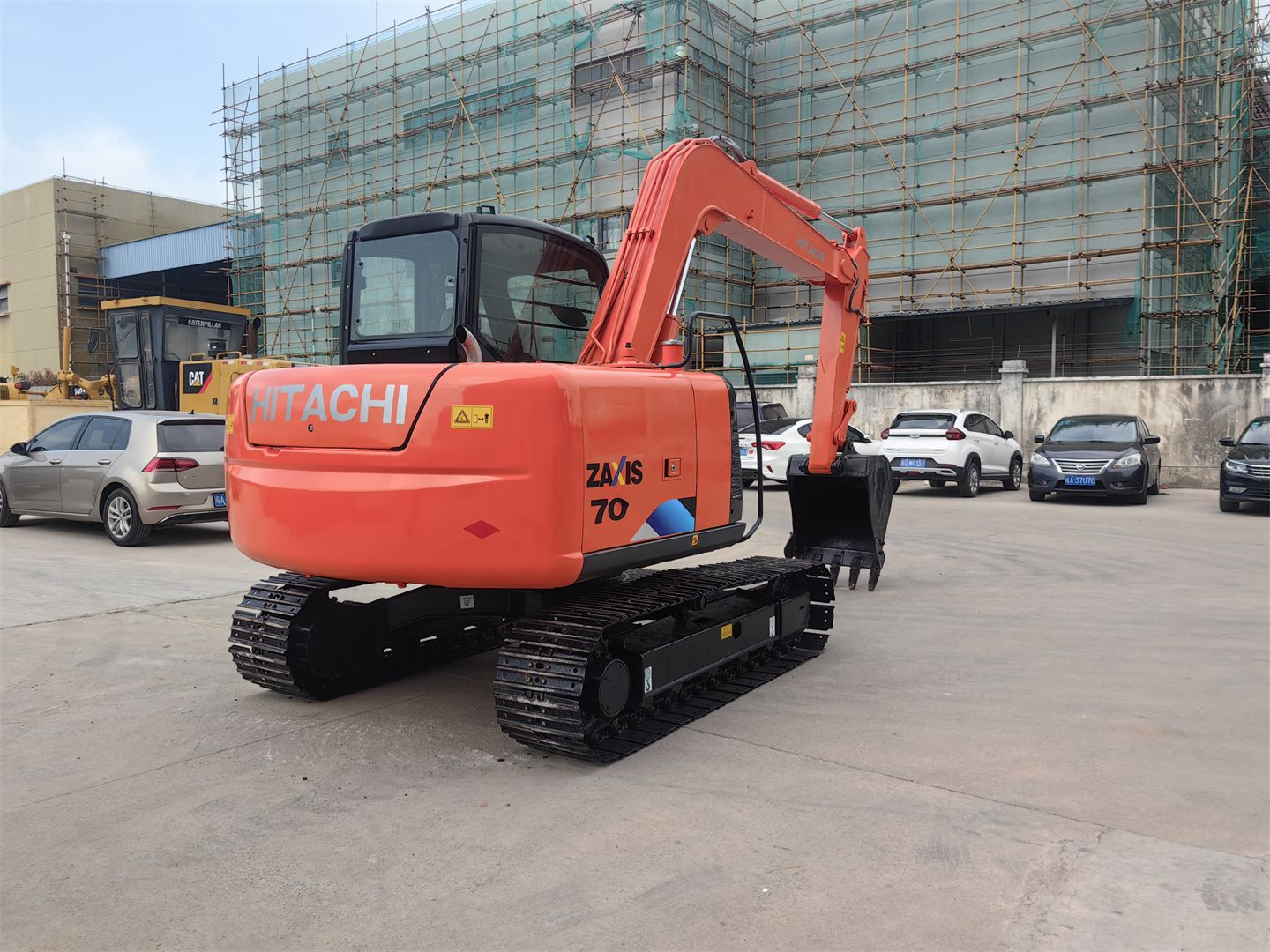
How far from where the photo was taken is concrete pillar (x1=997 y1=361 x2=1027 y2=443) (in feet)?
69.6

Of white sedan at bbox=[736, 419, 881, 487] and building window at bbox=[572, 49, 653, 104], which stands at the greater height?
building window at bbox=[572, 49, 653, 104]

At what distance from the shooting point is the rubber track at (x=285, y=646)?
205 inches

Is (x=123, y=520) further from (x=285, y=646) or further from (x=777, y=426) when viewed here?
(x=777, y=426)

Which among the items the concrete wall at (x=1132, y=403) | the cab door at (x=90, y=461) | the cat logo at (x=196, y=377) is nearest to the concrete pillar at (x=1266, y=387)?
the concrete wall at (x=1132, y=403)

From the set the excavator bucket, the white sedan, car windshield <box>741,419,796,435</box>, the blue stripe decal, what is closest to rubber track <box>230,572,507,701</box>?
the blue stripe decal

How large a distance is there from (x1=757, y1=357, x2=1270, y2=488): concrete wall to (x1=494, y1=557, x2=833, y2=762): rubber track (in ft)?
56.1

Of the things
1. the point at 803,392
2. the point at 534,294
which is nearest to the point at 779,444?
the point at 803,392

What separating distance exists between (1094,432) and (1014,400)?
4.35 meters

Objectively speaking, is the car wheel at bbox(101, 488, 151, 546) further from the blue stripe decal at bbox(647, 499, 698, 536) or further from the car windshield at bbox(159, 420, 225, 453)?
the blue stripe decal at bbox(647, 499, 698, 536)

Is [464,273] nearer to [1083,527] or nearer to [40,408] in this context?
[1083,527]

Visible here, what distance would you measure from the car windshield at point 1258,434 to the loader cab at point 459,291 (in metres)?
13.5

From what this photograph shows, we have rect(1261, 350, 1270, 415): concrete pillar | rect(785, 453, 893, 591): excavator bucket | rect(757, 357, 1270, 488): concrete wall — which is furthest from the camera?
rect(757, 357, 1270, 488): concrete wall

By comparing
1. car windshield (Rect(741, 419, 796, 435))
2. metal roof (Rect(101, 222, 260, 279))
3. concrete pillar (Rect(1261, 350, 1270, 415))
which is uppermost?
metal roof (Rect(101, 222, 260, 279))

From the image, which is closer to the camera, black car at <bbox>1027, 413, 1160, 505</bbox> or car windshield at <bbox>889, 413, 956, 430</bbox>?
black car at <bbox>1027, 413, 1160, 505</bbox>
